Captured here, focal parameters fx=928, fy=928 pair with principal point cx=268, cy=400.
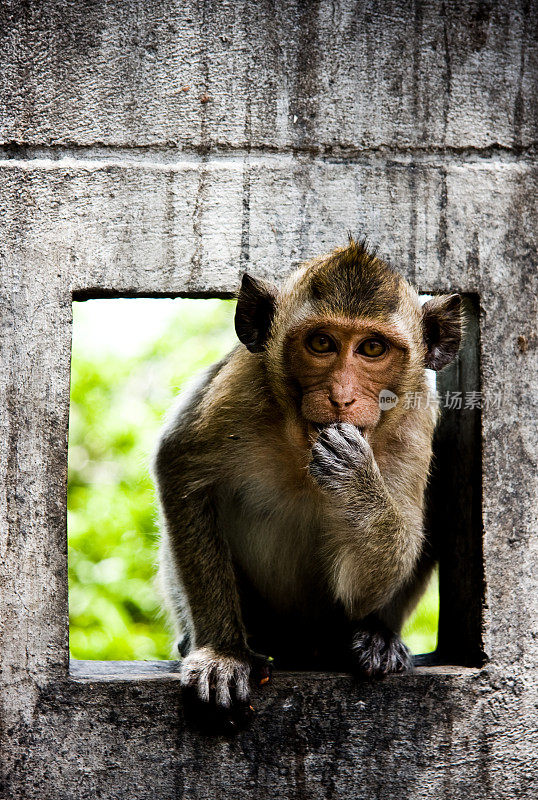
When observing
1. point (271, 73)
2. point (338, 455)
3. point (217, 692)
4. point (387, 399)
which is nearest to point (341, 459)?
point (338, 455)

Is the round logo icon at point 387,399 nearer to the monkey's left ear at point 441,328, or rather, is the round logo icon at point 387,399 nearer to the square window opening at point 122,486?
the monkey's left ear at point 441,328

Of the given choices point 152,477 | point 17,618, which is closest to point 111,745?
point 17,618

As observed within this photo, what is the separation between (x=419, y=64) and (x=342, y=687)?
10.1 feet

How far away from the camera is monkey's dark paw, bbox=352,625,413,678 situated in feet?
14.5

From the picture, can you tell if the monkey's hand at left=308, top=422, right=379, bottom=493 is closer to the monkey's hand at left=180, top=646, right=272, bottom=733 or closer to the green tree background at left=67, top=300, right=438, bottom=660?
the monkey's hand at left=180, top=646, right=272, bottom=733

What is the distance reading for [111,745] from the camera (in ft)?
13.8

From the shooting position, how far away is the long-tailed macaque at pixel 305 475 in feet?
13.4

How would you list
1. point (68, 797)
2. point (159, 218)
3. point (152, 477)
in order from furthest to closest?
point (152, 477) → point (159, 218) → point (68, 797)

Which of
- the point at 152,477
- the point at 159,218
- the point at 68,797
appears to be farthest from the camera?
the point at 152,477

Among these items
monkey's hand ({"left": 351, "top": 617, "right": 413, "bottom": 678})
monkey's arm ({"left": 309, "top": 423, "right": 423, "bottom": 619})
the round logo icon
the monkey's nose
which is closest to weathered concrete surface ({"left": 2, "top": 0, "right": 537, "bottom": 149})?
the round logo icon

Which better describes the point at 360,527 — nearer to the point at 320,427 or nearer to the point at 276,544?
the point at 320,427

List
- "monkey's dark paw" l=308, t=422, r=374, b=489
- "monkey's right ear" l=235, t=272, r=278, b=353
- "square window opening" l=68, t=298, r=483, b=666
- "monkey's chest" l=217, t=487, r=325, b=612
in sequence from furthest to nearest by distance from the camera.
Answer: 1. "square window opening" l=68, t=298, r=483, b=666
2. "monkey's chest" l=217, t=487, r=325, b=612
3. "monkey's right ear" l=235, t=272, r=278, b=353
4. "monkey's dark paw" l=308, t=422, r=374, b=489

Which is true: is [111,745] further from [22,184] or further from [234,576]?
[22,184]

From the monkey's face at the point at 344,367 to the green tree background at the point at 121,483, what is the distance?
3936 millimetres
